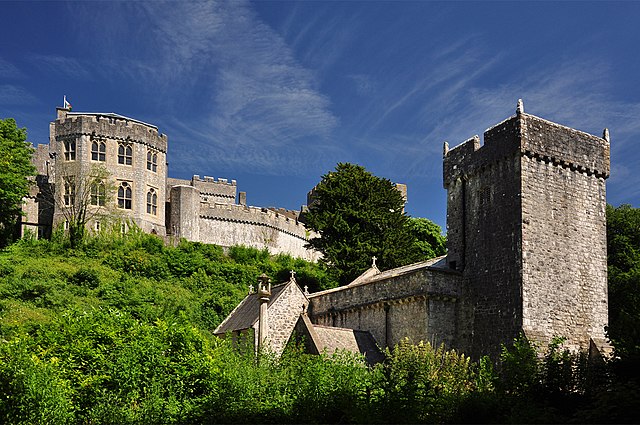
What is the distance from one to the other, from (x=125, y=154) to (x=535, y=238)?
120ft

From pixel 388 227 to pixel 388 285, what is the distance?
54.9 feet

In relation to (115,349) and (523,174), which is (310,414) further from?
(523,174)

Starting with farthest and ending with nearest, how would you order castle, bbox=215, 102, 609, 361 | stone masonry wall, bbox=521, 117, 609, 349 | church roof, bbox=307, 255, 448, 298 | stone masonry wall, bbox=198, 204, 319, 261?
1. stone masonry wall, bbox=198, 204, 319, 261
2. church roof, bbox=307, 255, 448, 298
3. castle, bbox=215, 102, 609, 361
4. stone masonry wall, bbox=521, 117, 609, 349

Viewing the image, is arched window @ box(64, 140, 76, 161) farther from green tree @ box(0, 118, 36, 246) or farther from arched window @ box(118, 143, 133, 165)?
arched window @ box(118, 143, 133, 165)

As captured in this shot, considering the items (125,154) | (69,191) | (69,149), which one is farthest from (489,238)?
(69,149)

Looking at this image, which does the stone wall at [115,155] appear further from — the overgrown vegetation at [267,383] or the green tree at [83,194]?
the overgrown vegetation at [267,383]

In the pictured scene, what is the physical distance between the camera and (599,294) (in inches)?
1242

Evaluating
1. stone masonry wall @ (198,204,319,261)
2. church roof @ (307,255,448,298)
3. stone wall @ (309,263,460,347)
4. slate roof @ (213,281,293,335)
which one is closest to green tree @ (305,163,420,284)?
church roof @ (307,255,448,298)

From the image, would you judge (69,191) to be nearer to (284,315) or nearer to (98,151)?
(98,151)

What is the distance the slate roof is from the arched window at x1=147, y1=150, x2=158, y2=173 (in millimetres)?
22005

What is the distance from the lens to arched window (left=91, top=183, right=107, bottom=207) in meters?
55.8

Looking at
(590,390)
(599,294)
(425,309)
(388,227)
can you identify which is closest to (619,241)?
(388,227)

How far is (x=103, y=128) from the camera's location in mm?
57562

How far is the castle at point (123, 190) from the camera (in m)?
56.4
